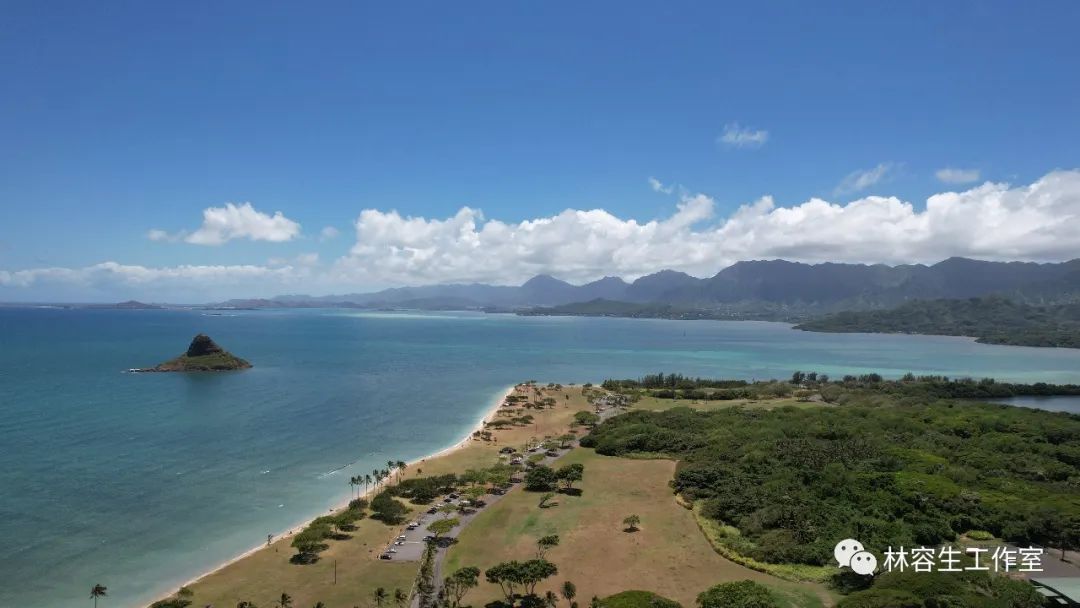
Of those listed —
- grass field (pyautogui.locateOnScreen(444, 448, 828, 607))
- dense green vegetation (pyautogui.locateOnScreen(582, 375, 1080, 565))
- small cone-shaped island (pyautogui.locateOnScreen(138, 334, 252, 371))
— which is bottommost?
grass field (pyautogui.locateOnScreen(444, 448, 828, 607))

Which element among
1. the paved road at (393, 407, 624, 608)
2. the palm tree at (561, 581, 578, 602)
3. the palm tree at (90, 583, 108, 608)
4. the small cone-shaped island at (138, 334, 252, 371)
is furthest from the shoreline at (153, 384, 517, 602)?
the small cone-shaped island at (138, 334, 252, 371)

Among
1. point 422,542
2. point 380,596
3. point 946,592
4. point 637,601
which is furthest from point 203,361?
point 946,592

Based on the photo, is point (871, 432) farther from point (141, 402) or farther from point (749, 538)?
point (141, 402)

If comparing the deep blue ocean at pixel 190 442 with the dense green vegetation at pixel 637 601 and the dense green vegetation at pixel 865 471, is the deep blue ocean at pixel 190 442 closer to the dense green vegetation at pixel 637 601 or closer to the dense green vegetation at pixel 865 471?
the dense green vegetation at pixel 637 601

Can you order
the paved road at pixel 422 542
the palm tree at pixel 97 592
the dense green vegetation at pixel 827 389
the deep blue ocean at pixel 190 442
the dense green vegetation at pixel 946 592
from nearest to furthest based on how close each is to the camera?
the dense green vegetation at pixel 946 592
the palm tree at pixel 97 592
the paved road at pixel 422 542
the deep blue ocean at pixel 190 442
the dense green vegetation at pixel 827 389

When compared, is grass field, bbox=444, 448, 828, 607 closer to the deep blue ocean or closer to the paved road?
the paved road

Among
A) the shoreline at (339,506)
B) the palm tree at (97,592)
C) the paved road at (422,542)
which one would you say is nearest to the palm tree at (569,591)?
the paved road at (422,542)
